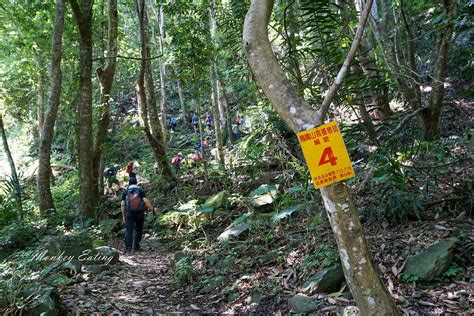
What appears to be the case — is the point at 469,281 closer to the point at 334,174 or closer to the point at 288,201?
the point at 334,174

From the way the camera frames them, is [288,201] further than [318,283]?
Yes

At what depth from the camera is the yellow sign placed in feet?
8.87

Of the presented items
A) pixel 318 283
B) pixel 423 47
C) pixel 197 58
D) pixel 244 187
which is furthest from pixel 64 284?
pixel 423 47

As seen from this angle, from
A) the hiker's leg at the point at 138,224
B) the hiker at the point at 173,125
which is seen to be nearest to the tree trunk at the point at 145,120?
the hiker's leg at the point at 138,224

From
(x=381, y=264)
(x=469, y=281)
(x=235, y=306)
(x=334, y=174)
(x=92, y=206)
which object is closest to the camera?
(x=334, y=174)

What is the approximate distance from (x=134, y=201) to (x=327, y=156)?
5.95m

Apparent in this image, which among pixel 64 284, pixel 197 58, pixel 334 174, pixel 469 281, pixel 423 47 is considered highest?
pixel 197 58

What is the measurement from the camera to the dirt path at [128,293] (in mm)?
4605

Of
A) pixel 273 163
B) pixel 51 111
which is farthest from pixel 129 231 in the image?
pixel 51 111

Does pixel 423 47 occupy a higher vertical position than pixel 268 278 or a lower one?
higher

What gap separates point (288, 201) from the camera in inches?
234

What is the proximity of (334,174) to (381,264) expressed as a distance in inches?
74.5

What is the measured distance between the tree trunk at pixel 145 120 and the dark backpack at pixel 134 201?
2.72 m

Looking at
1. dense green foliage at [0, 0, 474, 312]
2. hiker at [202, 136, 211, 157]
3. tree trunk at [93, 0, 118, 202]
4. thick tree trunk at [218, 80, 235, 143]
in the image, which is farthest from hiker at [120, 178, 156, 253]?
thick tree trunk at [218, 80, 235, 143]
